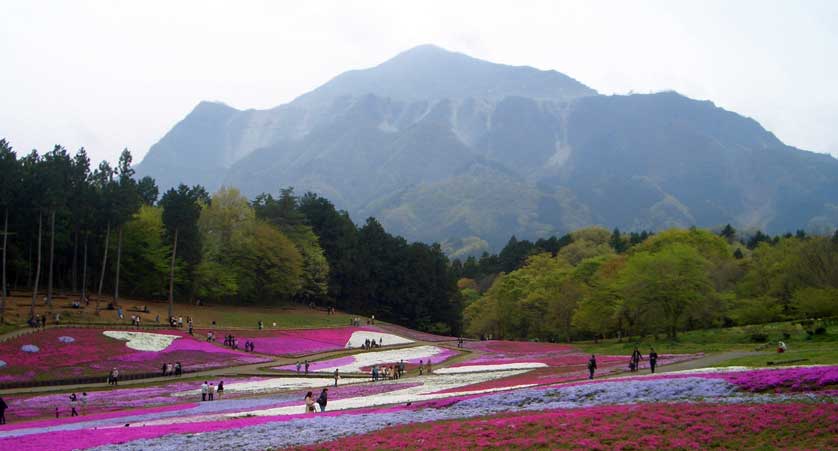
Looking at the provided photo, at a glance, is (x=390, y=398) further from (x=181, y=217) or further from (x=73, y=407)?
(x=181, y=217)

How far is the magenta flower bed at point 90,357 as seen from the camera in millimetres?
49250

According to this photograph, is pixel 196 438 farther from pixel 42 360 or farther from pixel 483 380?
pixel 42 360

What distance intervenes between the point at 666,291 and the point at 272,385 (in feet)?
141

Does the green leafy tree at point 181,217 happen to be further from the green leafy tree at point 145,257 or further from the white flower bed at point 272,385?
the white flower bed at point 272,385

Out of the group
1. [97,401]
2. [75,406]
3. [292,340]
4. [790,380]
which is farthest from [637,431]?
[292,340]

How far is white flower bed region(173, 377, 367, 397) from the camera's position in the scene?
47.2m

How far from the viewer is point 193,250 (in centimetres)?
9400

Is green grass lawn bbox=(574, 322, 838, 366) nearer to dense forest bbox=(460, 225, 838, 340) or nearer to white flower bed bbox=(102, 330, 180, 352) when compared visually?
dense forest bbox=(460, 225, 838, 340)

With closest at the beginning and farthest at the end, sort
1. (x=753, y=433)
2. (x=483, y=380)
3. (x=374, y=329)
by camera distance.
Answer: (x=753, y=433)
(x=483, y=380)
(x=374, y=329)

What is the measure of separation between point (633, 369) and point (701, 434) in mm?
23779

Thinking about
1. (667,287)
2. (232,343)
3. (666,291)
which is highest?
(667,287)

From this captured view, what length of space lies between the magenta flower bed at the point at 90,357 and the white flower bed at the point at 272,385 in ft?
28.9

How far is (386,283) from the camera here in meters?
129

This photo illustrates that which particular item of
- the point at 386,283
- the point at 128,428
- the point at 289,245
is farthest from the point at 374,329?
the point at 128,428
